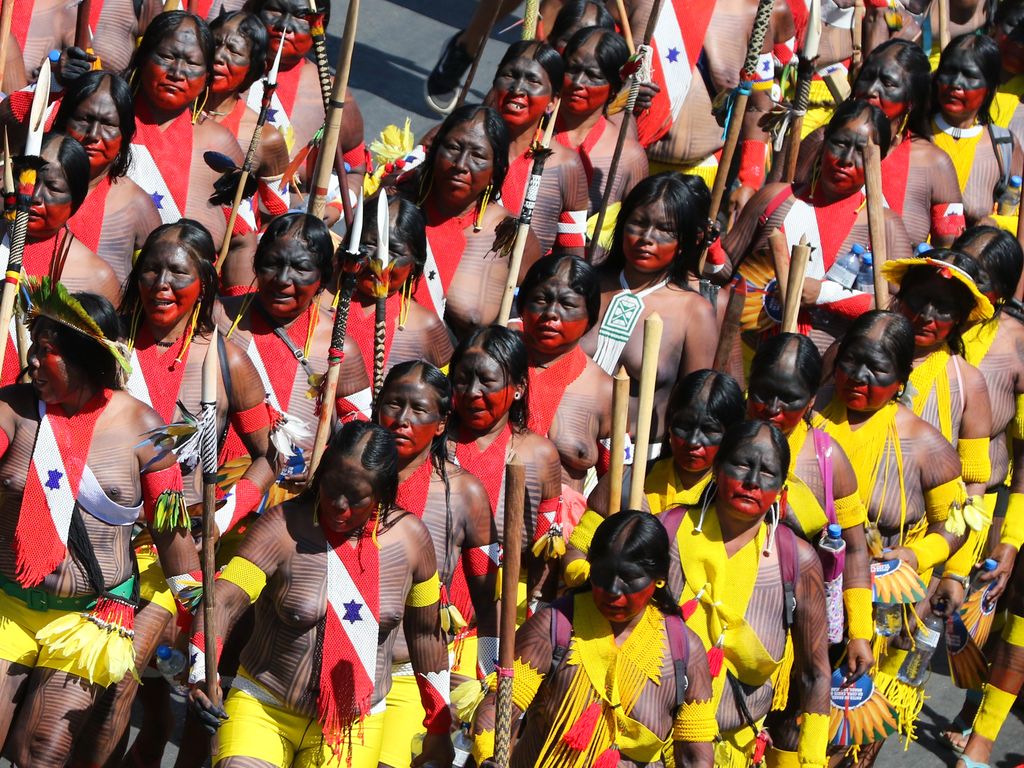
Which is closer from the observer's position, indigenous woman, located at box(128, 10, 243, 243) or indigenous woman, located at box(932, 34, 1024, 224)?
indigenous woman, located at box(128, 10, 243, 243)

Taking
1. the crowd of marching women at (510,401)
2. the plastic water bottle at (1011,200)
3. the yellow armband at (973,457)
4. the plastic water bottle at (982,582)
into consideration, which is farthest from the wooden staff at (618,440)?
the plastic water bottle at (1011,200)

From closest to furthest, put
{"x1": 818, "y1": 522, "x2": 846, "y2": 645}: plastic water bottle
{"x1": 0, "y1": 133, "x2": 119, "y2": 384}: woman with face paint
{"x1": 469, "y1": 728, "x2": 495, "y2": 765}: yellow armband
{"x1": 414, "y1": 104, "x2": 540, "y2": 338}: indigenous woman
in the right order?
1. {"x1": 469, "y1": 728, "x2": 495, "y2": 765}: yellow armband
2. {"x1": 818, "y1": 522, "x2": 846, "y2": 645}: plastic water bottle
3. {"x1": 0, "y1": 133, "x2": 119, "y2": 384}: woman with face paint
4. {"x1": 414, "y1": 104, "x2": 540, "y2": 338}: indigenous woman

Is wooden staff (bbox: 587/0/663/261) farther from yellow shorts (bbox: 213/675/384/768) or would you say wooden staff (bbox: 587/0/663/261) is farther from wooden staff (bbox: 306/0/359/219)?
yellow shorts (bbox: 213/675/384/768)

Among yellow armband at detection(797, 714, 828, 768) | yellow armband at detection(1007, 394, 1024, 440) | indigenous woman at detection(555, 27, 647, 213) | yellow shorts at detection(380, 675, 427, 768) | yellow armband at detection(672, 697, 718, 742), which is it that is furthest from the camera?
indigenous woman at detection(555, 27, 647, 213)

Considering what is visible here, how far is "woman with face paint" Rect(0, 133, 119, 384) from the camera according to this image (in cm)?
767

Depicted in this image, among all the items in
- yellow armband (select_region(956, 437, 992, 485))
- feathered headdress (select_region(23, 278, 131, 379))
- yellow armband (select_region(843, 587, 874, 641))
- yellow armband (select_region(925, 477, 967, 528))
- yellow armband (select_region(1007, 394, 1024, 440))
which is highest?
yellow armband (select_region(1007, 394, 1024, 440))

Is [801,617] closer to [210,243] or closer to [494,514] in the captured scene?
[494,514]

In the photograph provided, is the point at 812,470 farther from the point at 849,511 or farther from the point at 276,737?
the point at 276,737

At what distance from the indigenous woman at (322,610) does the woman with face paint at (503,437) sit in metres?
0.75

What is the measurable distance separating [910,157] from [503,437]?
103 inches

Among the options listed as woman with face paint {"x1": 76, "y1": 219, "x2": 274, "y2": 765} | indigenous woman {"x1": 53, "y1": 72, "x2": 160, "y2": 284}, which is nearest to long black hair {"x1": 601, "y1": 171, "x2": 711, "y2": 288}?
woman with face paint {"x1": 76, "y1": 219, "x2": 274, "y2": 765}

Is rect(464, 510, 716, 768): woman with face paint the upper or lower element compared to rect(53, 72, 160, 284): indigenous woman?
lower

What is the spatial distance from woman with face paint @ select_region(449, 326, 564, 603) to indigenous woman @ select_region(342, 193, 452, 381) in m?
0.64

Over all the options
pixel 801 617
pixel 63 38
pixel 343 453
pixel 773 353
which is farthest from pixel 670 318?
pixel 63 38
